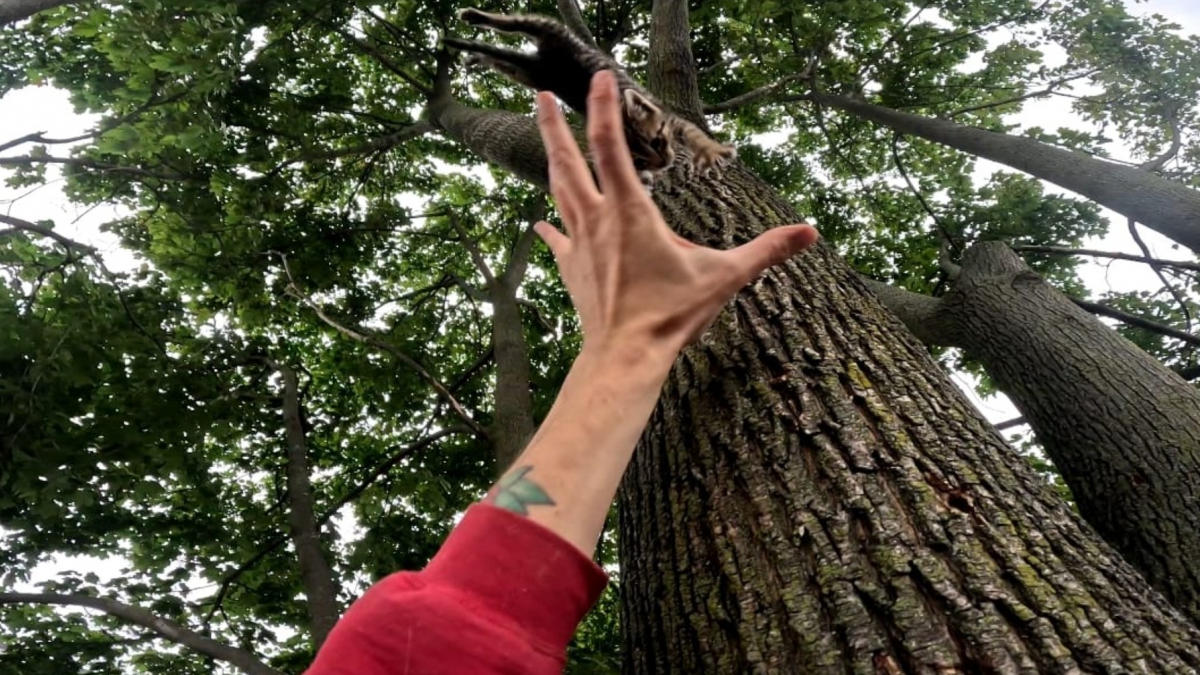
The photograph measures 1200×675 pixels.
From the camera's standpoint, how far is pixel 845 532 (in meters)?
1.43

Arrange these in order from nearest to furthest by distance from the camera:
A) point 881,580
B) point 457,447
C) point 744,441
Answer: point 881,580 → point 744,441 → point 457,447

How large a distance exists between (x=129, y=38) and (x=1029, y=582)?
5.23 meters

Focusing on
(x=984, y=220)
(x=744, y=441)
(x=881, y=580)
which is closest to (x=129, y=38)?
(x=744, y=441)

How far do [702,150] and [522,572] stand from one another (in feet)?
7.61

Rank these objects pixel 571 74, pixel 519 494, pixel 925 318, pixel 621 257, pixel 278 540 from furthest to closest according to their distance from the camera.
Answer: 1. pixel 278 540
2. pixel 925 318
3. pixel 571 74
4. pixel 621 257
5. pixel 519 494

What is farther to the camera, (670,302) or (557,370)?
(557,370)

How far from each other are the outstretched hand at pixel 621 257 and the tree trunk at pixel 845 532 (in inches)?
19.4

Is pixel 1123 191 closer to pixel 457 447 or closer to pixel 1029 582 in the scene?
pixel 1029 582

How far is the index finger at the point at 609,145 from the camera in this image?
1.32 m

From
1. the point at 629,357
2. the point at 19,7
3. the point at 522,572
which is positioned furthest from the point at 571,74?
the point at 19,7

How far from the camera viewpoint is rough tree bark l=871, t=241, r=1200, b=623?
108 inches

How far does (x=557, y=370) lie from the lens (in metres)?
7.22

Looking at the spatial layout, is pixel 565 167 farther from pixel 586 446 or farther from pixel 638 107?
pixel 638 107

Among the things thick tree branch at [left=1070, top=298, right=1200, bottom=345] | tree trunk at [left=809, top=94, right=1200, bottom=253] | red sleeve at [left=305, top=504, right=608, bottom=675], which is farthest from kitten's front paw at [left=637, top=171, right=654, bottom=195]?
tree trunk at [left=809, top=94, right=1200, bottom=253]
